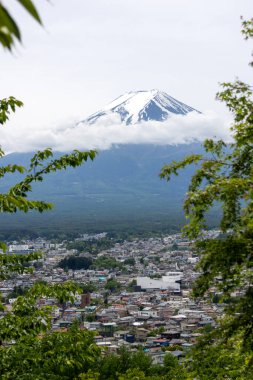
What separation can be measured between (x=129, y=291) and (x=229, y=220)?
73010mm

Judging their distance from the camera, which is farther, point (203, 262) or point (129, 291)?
point (129, 291)

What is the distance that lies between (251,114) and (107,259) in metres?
99.5

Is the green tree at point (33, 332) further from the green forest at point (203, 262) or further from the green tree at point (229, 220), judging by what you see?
the green tree at point (229, 220)

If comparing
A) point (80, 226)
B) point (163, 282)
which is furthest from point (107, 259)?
point (80, 226)

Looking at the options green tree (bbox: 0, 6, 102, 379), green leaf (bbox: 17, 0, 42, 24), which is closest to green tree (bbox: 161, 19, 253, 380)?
green tree (bbox: 0, 6, 102, 379)

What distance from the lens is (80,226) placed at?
161750 millimetres

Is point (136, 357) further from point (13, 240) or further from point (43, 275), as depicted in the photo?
point (13, 240)

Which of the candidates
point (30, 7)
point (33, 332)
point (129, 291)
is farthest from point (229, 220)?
point (129, 291)

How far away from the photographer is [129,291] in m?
76.5

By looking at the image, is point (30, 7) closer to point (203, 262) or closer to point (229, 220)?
point (203, 262)

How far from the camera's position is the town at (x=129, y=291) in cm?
4553

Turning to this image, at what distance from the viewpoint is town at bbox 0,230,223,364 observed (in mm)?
45531

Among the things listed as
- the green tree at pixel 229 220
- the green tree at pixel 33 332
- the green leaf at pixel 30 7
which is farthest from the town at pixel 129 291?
the green leaf at pixel 30 7

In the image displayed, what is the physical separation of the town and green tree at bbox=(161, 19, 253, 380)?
959 cm
